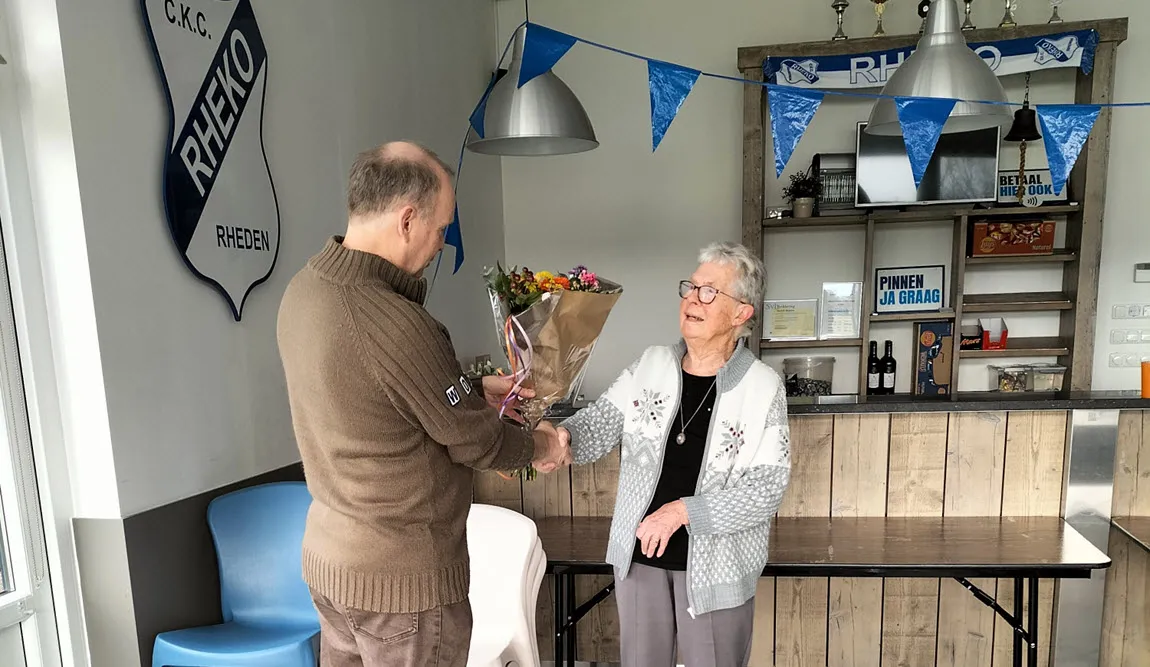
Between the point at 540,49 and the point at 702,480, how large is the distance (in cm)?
126

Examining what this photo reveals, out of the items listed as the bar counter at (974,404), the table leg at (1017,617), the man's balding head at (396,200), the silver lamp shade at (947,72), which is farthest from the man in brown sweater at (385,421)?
the table leg at (1017,617)

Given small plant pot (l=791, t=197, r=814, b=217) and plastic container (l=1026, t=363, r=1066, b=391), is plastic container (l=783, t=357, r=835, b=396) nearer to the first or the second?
small plant pot (l=791, t=197, r=814, b=217)

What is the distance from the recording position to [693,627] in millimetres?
1574

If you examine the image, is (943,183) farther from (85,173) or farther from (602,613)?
(85,173)

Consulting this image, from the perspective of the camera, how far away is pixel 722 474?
156 cm

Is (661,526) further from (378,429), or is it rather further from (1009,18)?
(1009,18)

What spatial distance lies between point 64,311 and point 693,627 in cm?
154

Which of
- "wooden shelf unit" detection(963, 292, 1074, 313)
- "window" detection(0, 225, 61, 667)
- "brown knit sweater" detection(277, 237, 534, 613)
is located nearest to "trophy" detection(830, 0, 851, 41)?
"wooden shelf unit" detection(963, 292, 1074, 313)

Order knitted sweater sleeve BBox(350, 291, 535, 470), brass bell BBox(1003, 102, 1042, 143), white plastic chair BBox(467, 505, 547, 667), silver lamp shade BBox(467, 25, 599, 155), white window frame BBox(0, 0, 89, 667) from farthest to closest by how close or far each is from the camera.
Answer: brass bell BBox(1003, 102, 1042, 143) < silver lamp shade BBox(467, 25, 599, 155) < white plastic chair BBox(467, 505, 547, 667) < white window frame BBox(0, 0, 89, 667) < knitted sweater sleeve BBox(350, 291, 535, 470)

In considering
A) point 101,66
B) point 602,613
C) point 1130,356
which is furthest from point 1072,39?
point 101,66

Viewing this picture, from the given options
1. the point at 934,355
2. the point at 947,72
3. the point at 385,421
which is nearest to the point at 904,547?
the point at 947,72

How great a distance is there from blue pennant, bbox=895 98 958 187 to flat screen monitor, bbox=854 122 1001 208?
191 cm

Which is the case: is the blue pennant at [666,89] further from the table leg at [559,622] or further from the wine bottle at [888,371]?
the wine bottle at [888,371]

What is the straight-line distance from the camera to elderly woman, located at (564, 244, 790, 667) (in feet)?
5.03
